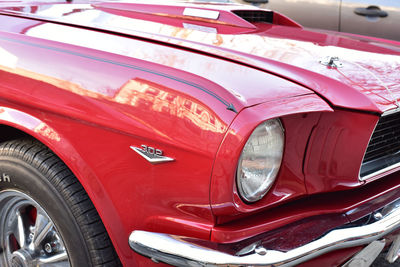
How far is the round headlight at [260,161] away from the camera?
1502 millimetres

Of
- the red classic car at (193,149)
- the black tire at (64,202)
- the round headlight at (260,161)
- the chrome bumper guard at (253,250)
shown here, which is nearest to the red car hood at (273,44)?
the red classic car at (193,149)

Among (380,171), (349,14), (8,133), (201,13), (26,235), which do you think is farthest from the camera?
(349,14)

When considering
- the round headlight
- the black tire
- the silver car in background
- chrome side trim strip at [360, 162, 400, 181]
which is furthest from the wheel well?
the silver car in background

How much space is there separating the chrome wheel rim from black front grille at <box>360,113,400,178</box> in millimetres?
1133

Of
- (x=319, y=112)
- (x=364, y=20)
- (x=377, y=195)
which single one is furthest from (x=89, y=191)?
(x=364, y=20)

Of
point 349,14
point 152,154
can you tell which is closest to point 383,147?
point 152,154

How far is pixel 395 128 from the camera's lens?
1937 mm

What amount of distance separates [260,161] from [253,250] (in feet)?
0.87

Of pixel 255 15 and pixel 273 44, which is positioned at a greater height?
pixel 255 15

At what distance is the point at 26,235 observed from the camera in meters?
2.11

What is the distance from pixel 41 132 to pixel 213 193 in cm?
66

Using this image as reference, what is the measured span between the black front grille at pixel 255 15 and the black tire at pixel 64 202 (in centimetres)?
134

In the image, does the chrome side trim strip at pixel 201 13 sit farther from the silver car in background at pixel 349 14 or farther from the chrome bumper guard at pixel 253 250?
the silver car in background at pixel 349 14

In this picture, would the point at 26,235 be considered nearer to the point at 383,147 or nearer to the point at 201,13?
the point at 201,13
